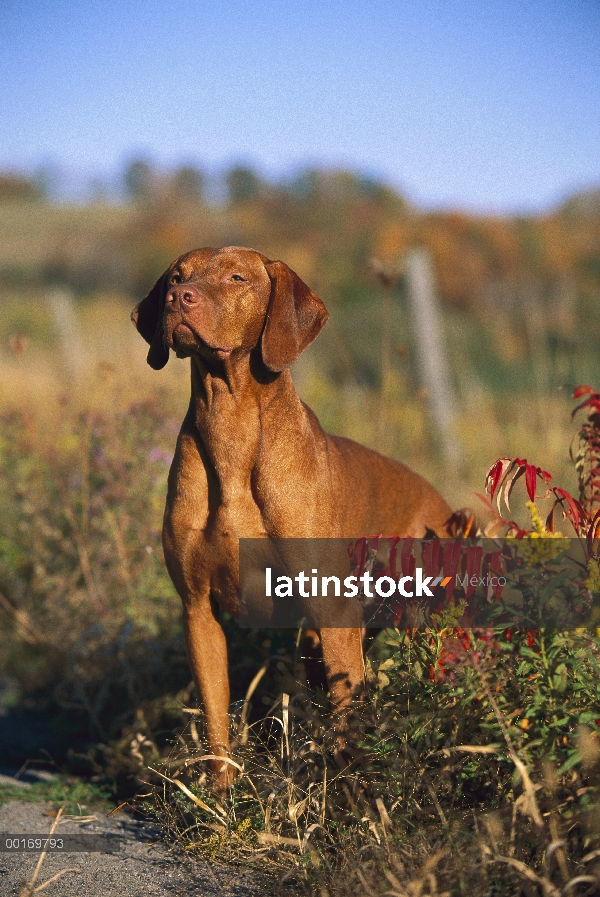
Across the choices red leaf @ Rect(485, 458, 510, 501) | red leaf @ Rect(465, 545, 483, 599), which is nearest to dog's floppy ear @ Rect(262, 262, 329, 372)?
red leaf @ Rect(485, 458, 510, 501)

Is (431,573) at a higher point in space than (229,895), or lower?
higher

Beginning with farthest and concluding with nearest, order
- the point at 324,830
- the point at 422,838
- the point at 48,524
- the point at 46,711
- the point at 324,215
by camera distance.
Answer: the point at 324,215 < the point at 48,524 < the point at 46,711 < the point at 324,830 < the point at 422,838

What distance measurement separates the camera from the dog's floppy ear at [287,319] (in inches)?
118

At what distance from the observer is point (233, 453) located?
3041 mm

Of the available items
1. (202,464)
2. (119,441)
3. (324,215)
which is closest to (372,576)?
(202,464)

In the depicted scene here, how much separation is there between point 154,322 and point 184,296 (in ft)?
1.62

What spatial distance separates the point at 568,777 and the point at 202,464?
148cm

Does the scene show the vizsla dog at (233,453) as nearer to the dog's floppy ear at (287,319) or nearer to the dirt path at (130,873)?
the dog's floppy ear at (287,319)

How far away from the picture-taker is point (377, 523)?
3.57 meters

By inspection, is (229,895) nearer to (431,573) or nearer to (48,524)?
(431,573)

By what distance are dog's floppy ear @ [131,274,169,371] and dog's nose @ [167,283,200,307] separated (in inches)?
11.5

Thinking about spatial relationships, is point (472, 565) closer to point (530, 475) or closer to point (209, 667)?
point (530, 475)

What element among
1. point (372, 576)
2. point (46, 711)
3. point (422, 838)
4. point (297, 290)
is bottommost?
point (46, 711)

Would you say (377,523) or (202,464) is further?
(377,523)
